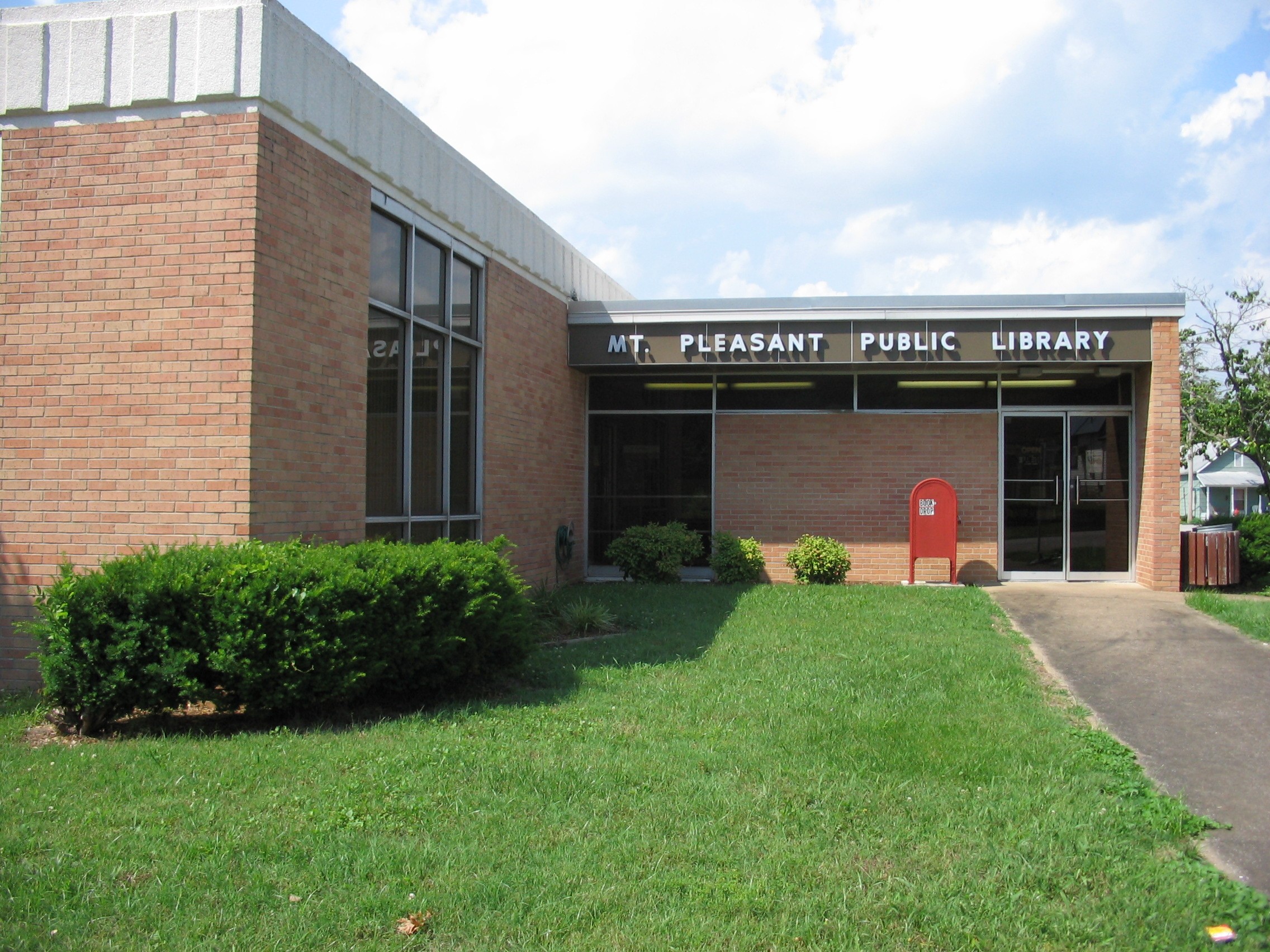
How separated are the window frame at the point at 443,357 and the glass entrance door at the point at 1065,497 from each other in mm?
7976

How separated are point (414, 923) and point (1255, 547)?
13933 mm

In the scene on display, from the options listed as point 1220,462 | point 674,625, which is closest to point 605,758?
point 674,625

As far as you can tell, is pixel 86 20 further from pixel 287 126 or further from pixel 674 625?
pixel 674 625

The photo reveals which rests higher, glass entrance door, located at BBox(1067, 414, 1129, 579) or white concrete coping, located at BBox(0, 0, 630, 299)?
white concrete coping, located at BBox(0, 0, 630, 299)

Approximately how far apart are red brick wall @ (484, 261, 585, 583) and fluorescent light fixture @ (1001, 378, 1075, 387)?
20.9ft

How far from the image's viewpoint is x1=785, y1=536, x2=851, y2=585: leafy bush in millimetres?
14352

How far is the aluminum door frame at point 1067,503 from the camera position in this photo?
14.3m

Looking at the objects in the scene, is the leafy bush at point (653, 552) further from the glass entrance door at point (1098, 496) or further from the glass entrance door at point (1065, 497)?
the glass entrance door at point (1098, 496)

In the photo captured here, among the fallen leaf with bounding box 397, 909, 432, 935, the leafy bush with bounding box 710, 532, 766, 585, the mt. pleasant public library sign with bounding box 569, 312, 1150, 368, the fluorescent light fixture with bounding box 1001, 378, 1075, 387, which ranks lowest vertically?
the fallen leaf with bounding box 397, 909, 432, 935

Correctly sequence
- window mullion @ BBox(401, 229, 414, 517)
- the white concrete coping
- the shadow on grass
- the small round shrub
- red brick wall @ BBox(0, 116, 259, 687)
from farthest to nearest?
the small round shrub → window mullion @ BBox(401, 229, 414, 517) → the white concrete coping → red brick wall @ BBox(0, 116, 259, 687) → the shadow on grass

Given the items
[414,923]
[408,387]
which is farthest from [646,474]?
[414,923]

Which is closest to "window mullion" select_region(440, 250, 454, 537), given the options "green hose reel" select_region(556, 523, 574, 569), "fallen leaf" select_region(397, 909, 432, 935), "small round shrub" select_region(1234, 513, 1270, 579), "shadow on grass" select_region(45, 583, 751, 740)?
"shadow on grass" select_region(45, 583, 751, 740)

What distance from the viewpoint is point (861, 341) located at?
1377 cm

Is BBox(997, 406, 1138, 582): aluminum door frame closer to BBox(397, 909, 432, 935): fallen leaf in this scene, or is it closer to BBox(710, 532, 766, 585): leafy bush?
BBox(710, 532, 766, 585): leafy bush
